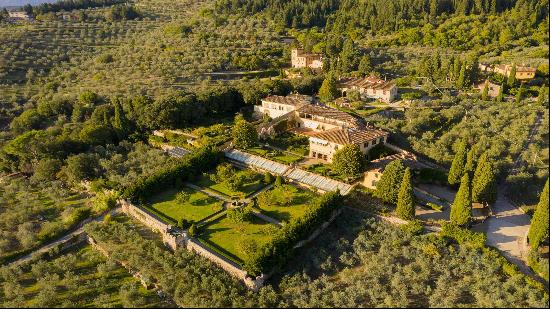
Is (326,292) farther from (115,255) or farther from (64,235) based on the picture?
(64,235)

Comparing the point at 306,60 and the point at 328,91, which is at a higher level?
the point at 306,60

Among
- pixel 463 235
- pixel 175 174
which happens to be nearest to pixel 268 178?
pixel 175 174

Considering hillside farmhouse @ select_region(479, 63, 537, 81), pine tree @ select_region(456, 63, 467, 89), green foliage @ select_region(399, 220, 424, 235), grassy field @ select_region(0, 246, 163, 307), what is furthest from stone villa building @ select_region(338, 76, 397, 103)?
grassy field @ select_region(0, 246, 163, 307)

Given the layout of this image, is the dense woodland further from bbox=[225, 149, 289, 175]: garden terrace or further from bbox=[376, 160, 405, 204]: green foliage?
bbox=[225, 149, 289, 175]: garden terrace

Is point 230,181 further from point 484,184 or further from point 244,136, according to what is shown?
point 484,184

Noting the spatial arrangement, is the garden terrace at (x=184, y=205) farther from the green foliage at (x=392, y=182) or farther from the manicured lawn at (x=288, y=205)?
the green foliage at (x=392, y=182)

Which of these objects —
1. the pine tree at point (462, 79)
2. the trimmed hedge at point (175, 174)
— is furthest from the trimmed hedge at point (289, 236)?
the pine tree at point (462, 79)
